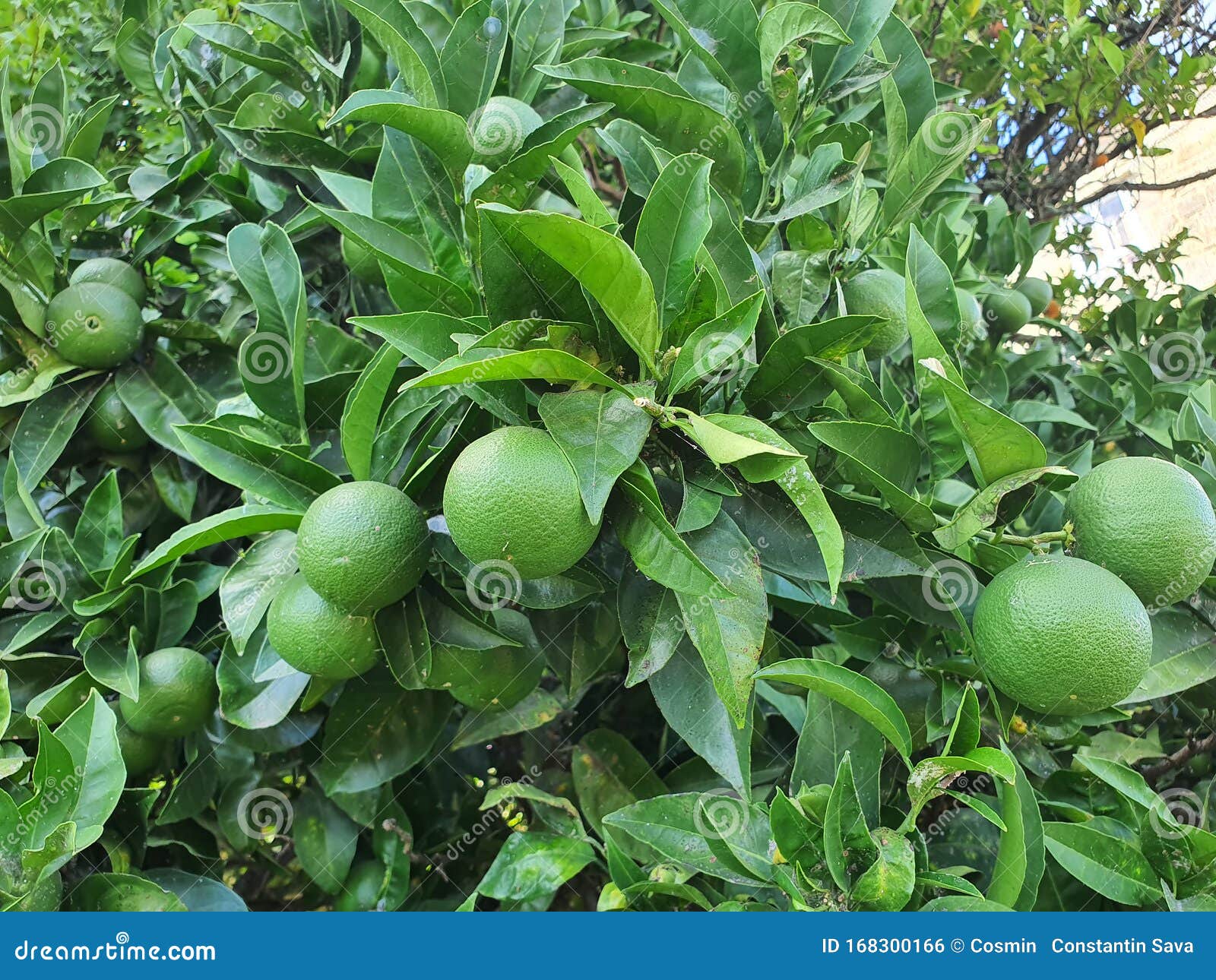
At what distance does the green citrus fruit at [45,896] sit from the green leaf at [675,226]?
102 centimetres

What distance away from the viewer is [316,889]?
1.61m

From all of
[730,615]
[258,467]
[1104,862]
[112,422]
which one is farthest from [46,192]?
[1104,862]

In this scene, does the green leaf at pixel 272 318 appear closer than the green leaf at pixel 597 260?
No

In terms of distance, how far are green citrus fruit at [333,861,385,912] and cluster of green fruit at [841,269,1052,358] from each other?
108 cm

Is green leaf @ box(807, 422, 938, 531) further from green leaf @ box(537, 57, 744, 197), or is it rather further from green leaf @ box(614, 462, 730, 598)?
green leaf @ box(537, 57, 744, 197)

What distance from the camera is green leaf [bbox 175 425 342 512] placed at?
116cm

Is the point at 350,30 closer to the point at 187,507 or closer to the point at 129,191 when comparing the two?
the point at 129,191

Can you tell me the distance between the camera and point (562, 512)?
0.89 meters

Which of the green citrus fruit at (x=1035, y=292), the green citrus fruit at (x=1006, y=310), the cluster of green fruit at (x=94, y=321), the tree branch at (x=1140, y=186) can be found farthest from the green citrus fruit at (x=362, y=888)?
the tree branch at (x=1140, y=186)

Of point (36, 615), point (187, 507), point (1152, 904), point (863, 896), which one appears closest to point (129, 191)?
point (187, 507)

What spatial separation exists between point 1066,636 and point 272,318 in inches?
41.2

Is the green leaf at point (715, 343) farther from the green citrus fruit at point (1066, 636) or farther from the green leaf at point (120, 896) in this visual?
the green leaf at point (120, 896)

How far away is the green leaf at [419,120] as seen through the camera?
999 millimetres

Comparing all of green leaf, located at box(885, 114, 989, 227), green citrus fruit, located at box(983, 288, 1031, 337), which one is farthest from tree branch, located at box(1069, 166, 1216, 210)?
green leaf, located at box(885, 114, 989, 227)
